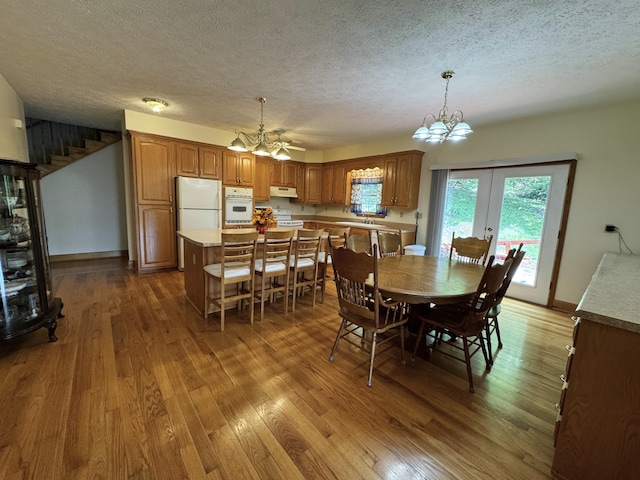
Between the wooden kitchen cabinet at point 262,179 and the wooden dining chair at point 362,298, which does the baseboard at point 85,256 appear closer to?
the wooden kitchen cabinet at point 262,179

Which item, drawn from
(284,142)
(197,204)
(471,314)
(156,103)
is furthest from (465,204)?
(156,103)

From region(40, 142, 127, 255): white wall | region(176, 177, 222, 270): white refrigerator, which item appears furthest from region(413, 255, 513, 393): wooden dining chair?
region(40, 142, 127, 255): white wall

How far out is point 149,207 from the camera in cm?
441

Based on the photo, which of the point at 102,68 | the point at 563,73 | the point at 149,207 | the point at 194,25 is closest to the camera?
the point at 194,25

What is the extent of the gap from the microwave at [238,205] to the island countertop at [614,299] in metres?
4.88

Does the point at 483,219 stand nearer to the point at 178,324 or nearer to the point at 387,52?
the point at 387,52

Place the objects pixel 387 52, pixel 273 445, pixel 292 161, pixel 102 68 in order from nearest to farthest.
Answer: pixel 273 445 → pixel 387 52 → pixel 102 68 → pixel 292 161

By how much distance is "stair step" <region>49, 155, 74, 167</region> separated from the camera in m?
5.04

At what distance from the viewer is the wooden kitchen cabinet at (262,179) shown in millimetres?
5676

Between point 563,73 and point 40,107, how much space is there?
21.2 feet

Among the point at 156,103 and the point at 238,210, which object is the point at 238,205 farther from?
the point at 156,103

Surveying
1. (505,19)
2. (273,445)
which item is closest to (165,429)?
(273,445)

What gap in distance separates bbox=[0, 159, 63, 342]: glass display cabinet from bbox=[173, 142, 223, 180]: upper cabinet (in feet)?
7.86

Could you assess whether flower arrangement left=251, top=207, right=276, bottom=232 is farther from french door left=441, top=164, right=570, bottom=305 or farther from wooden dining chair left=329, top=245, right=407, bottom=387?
french door left=441, top=164, right=570, bottom=305
